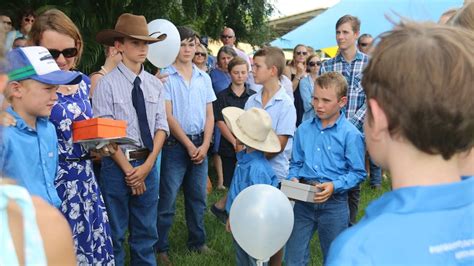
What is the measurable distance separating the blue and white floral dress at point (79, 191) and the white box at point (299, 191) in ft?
3.91

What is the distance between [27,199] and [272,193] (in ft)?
7.81

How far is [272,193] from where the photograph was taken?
11.4 ft

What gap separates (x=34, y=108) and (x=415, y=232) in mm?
2323

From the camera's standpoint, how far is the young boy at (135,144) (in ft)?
13.3

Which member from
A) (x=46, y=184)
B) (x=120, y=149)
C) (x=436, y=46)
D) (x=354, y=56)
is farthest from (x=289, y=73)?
(x=436, y=46)

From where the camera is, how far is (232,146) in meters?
6.42

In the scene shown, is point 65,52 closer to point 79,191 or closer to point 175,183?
point 79,191

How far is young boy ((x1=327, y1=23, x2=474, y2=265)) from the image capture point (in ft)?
4.32

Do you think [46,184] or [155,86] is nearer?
[46,184]

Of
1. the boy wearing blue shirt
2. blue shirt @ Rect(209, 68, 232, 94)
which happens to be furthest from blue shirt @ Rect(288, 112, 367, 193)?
blue shirt @ Rect(209, 68, 232, 94)

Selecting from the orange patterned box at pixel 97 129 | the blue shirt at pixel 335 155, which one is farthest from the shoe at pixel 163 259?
the orange patterned box at pixel 97 129

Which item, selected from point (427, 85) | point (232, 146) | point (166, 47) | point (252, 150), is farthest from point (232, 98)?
point (427, 85)

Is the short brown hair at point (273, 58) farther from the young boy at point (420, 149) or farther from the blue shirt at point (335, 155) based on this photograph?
the young boy at point (420, 149)

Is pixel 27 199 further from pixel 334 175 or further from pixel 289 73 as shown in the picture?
pixel 289 73
